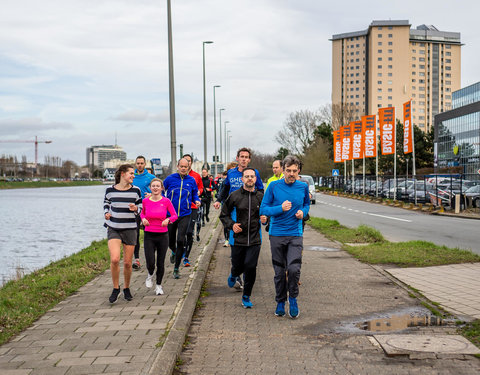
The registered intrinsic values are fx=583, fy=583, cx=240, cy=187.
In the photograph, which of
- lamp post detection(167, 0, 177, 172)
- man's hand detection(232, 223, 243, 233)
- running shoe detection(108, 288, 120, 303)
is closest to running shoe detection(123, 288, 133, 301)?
running shoe detection(108, 288, 120, 303)

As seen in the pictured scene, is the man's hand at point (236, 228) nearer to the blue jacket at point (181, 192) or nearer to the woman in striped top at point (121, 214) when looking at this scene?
the woman in striped top at point (121, 214)

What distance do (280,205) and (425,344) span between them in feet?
6.94

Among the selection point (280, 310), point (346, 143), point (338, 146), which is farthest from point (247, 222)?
point (338, 146)

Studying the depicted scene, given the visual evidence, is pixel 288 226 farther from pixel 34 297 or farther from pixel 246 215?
pixel 34 297

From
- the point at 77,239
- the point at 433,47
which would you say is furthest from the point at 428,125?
the point at 77,239

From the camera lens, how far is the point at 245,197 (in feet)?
23.1

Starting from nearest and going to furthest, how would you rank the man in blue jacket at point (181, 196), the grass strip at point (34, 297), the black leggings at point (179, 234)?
1. the grass strip at point (34, 297)
2. the black leggings at point (179, 234)
3. the man in blue jacket at point (181, 196)

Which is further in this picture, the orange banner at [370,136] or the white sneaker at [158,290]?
the orange banner at [370,136]

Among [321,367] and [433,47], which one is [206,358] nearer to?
[321,367]

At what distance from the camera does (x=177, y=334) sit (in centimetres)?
548

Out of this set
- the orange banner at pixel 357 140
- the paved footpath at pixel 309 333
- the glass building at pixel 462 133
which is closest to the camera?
the paved footpath at pixel 309 333

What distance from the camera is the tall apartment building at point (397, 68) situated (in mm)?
156625

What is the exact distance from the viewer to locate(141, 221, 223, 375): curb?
451cm

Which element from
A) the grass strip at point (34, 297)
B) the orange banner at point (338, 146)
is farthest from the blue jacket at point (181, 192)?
the orange banner at point (338, 146)
